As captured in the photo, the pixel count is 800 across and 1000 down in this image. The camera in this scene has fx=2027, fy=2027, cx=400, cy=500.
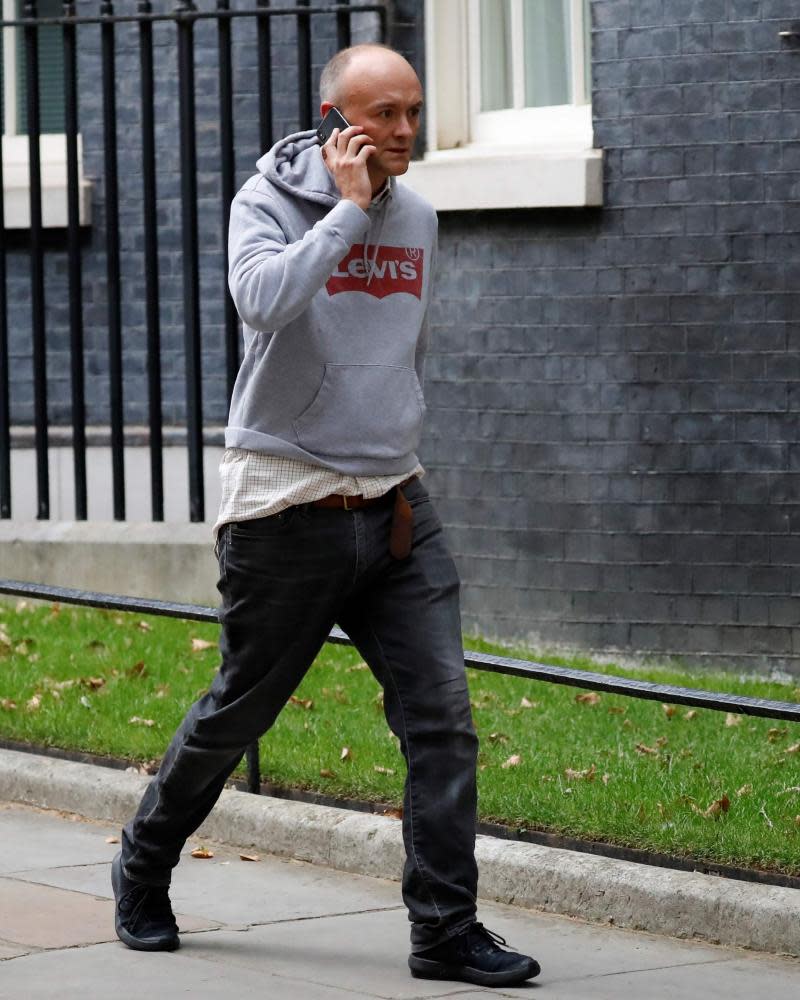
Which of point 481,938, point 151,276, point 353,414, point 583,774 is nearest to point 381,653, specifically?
point 353,414

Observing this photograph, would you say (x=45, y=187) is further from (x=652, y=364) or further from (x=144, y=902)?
(x=144, y=902)

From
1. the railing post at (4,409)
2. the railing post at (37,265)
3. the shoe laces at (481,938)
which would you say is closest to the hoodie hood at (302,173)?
the shoe laces at (481,938)

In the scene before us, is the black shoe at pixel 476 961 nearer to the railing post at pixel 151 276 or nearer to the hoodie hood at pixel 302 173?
the hoodie hood at pixel 302 173

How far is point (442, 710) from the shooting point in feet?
14.6

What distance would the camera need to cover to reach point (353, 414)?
441 cm

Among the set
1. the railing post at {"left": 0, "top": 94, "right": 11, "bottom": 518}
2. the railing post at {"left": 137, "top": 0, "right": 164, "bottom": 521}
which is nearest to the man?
the railing post at {"left": 137, "top": 0, "right": 164, "bottom": 521}

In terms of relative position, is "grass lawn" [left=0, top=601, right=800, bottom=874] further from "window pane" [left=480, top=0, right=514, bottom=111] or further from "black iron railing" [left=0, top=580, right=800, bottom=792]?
"window pane" [left=480, top=0, right=514, bottom=111]

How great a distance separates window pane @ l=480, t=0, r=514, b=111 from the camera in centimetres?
911

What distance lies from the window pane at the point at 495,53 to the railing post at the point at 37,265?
2143 mm

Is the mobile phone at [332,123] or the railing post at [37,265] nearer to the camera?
the mobile phone at [332,123]

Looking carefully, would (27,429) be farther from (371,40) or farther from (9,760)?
(9,760)

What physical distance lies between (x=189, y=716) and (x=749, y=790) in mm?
2060

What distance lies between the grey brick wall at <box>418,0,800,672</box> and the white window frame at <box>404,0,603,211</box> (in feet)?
0.37

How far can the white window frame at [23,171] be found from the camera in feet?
36.0
